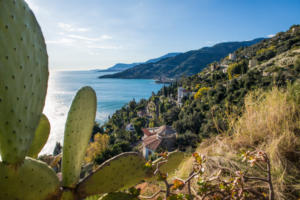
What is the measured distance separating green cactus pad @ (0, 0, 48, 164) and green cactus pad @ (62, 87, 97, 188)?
0.83 ft

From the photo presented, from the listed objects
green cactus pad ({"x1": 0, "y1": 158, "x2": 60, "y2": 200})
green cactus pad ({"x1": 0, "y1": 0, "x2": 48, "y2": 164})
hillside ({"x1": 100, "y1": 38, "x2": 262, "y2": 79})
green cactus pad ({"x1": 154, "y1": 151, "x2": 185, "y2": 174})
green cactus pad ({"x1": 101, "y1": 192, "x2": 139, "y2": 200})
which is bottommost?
green cactus pad ({"x1": 101, "y1": 192, "x2": 139, "y2": 200})

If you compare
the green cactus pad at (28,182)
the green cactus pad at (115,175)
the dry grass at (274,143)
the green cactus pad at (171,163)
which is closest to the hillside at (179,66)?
the dry grass at (274,143)

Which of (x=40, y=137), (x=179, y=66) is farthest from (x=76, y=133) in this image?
(x=179, y=66)

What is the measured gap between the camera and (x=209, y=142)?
2074 millimetres

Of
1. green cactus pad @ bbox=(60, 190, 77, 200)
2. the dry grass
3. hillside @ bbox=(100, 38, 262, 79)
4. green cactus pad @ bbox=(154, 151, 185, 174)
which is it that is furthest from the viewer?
hillside @ bbox=(100, 38, 262, 79)

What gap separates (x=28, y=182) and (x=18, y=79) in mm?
412

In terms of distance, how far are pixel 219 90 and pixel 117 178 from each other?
16647 millimetres

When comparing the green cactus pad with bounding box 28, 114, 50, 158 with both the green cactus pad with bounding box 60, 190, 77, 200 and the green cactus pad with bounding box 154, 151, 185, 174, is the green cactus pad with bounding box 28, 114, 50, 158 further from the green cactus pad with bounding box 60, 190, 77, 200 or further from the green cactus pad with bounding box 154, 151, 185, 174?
the green cactus pad with bounding box 154, 151, 185, 174

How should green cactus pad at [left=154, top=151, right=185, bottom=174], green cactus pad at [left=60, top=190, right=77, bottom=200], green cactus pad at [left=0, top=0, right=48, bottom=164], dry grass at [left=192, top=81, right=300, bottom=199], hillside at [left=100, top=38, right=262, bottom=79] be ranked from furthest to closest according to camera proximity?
hillside at [left=100, top=38, right=262, bottom=79], dry grass at [left=192, top=81, right=300, bottom=199], green cactus pad at [left=154, top=151, right=185, bottom=174], green cactus pad at [left=60, top=190, right=77, bottom=200], green cactus pad at [left=0, top=0, right=48, bottom=164]

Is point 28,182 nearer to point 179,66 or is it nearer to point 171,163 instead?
point 171,163

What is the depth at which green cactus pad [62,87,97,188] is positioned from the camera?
3.06 feet

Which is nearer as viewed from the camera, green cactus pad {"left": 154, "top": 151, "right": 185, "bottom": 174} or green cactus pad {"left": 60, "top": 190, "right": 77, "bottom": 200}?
green cactus pad {"left": 60, "top": 190, "right": 77, "bottom": 200}


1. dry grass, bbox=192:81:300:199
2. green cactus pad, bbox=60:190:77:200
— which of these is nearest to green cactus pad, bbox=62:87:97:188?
green cactus pad, bbox=60:190:77:200

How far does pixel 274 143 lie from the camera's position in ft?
4.96
